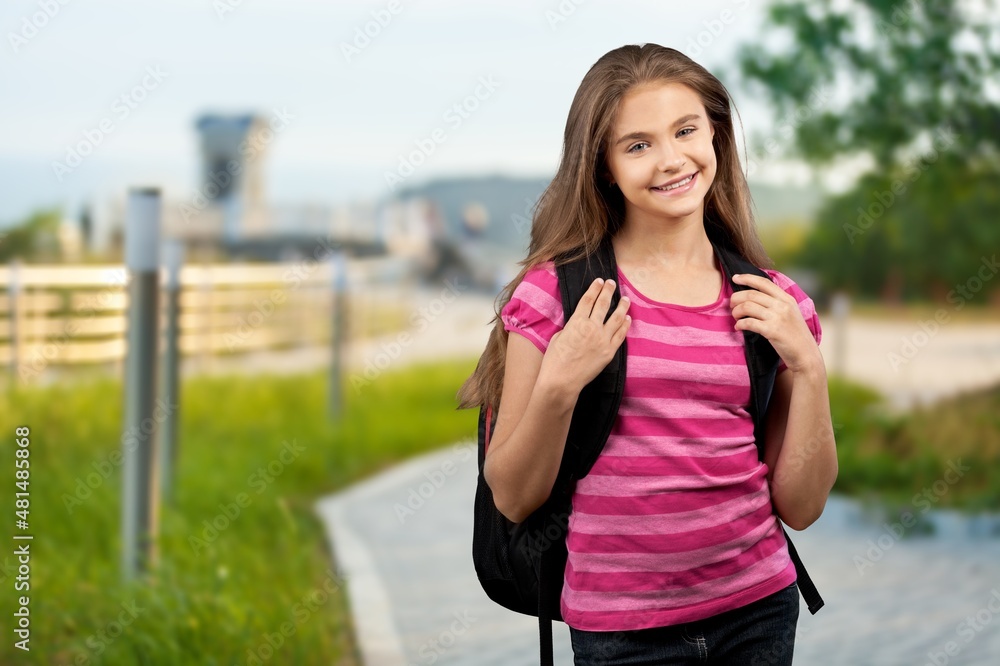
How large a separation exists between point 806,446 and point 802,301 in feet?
0.93

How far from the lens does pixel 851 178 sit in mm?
9703

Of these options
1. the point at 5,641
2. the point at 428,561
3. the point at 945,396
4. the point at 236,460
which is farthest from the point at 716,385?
the point at 945,396

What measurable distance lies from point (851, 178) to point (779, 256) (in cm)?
1240

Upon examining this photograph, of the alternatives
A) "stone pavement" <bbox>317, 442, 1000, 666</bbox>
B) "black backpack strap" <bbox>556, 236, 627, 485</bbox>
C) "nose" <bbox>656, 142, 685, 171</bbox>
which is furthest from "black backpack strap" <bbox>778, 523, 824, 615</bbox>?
"stone pavement" <bbox>317, 442, 1000, 666</bbox>

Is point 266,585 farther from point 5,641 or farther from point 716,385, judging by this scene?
point 716,385

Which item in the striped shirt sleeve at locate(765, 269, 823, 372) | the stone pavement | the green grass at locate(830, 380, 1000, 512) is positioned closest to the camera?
the striped shirt sleeve at locate(765, 269, 823, 372)

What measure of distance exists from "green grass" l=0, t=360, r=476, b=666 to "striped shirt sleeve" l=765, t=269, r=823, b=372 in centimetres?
223

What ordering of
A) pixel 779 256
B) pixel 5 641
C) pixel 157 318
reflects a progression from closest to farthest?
1. pixel 5 641
2. pixel 157 318
3. pixel 779 256

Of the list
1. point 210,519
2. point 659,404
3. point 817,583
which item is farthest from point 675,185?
point 210,519

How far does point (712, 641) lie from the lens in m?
2.14

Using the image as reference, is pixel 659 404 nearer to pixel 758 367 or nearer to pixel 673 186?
pixel 758 367

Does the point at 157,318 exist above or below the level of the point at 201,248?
above

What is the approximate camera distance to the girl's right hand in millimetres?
2033

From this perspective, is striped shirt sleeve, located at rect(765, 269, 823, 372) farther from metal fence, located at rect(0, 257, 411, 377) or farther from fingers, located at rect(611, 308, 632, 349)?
metal fence, located at rect(0, 257, 411, 377)
